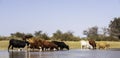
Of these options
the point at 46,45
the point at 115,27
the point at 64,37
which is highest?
the point at 115,27

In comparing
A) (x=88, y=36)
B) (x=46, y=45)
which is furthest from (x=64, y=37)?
(x=46, y=45)

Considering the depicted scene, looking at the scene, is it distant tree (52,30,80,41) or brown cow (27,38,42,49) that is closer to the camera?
brown cow (27,38,42,49)

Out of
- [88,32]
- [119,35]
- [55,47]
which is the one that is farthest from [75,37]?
[55,47]

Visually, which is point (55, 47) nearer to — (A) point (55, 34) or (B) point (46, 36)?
(B) point (46, 36)

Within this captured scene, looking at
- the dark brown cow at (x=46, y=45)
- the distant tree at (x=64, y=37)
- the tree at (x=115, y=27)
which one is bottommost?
the dark brown cow at (x=46, y=45)

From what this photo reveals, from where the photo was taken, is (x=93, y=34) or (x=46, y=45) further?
(x=93, y=34)

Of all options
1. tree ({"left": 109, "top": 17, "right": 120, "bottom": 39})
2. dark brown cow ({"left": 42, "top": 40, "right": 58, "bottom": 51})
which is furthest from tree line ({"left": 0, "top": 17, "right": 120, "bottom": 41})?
dark brown cow ({"left": 42, "top": 40, "right": 58, "bottom": 51})

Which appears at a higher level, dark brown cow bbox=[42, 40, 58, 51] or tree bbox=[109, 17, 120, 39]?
tree bbox=[109, 17, 120, 39]

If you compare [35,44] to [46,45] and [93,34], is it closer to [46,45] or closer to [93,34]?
[46,45]

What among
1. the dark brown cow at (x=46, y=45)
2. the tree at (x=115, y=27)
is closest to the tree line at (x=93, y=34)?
the tree at (x=115, y=27)

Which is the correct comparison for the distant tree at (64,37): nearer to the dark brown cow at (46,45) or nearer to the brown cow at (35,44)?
the dark brown cow at (46,45)

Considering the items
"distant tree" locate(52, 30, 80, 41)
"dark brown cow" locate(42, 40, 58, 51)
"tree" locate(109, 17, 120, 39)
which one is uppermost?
"tree" locate(109, 17, 120, 39)

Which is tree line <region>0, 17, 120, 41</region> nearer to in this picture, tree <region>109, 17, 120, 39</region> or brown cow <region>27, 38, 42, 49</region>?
tree <region>109, 17, 120, 39</region>

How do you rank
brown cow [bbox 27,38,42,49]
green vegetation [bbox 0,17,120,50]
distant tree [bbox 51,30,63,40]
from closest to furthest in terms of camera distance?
brown cow [bbox 27,38,42,49] → green vegetation [bbox 0,17,120,50] → distant tree [bbox 51,30,63,40]
